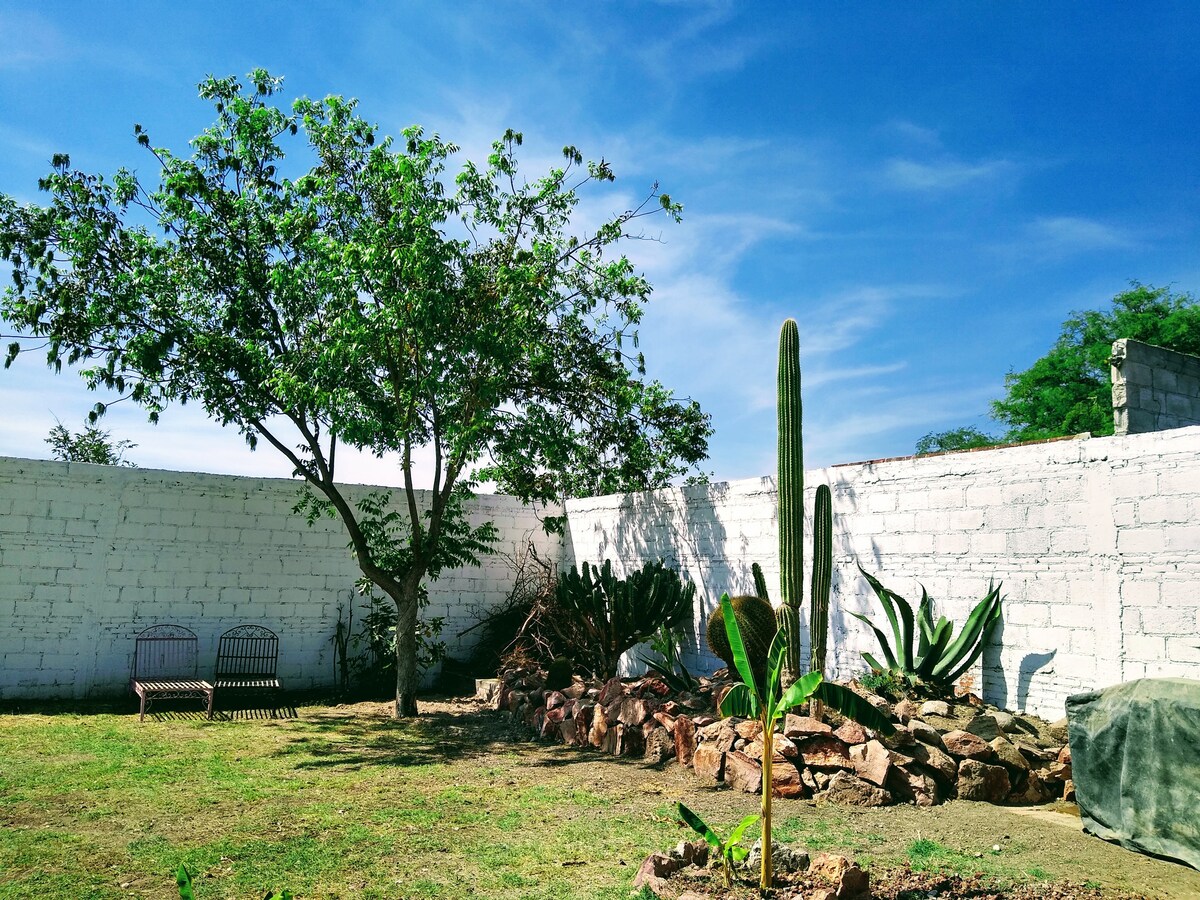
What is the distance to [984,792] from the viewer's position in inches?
251

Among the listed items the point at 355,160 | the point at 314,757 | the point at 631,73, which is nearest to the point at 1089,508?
the point at 631,73

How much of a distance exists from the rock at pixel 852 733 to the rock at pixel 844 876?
240cm

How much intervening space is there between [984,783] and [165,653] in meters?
10.1

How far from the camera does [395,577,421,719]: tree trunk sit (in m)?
10.8

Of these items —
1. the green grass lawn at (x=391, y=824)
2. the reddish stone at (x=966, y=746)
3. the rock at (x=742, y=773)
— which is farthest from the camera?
the rock at (x=742, y=773)

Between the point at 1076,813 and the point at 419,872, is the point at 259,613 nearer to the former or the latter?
the point at 419,872

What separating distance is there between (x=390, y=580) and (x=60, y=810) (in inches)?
190

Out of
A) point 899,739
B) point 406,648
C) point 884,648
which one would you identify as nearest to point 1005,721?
point 899,739

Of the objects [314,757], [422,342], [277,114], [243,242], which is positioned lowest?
[314,757]

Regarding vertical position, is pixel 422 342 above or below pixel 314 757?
above

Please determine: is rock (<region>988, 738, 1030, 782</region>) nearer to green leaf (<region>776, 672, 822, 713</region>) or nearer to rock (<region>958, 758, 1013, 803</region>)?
rock (<region>958, 758, 1013, 803</region>)

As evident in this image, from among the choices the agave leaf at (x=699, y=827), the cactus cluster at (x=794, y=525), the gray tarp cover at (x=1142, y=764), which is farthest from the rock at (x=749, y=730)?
the agave leaf at (x=699, y=827)

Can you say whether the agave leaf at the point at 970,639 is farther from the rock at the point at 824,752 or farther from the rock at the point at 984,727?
the rock at the point at 824,752

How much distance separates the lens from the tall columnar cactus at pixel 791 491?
7.53 meters
